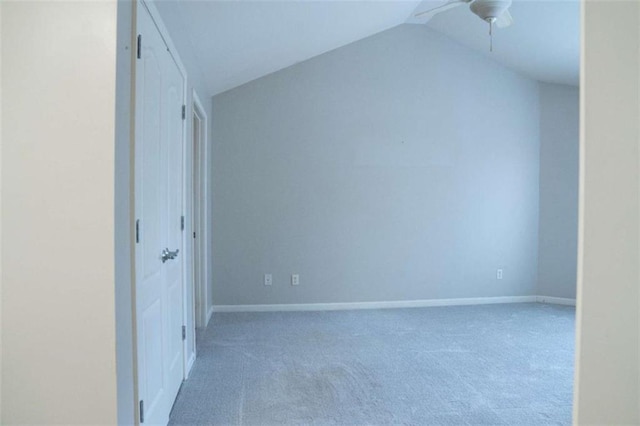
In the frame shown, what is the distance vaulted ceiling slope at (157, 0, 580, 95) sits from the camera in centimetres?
282

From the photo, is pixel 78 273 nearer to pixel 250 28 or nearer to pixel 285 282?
pixel 250 28

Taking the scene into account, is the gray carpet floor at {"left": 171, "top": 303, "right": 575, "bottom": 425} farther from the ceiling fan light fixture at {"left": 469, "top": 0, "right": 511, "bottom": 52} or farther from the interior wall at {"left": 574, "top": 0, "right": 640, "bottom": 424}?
the ceiling fan light fixture at {"left": 469, "top": 0, "right": 511, "bottom": 52}

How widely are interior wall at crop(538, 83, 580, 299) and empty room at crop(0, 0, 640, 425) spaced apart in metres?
0.02

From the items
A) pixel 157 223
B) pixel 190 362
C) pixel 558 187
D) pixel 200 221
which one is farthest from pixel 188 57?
pixel 558 187

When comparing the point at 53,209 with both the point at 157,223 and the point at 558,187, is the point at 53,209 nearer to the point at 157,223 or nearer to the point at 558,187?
the point at 157,223

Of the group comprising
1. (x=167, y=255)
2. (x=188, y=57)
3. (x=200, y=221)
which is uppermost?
(x=188, y=57)

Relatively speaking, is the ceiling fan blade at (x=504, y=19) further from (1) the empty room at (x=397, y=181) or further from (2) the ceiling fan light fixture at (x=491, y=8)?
(1) the empty room at (x=397, y=181)

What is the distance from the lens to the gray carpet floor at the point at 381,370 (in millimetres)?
2330

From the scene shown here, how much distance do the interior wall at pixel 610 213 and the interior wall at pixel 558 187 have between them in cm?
416

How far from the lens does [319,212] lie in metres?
4.57

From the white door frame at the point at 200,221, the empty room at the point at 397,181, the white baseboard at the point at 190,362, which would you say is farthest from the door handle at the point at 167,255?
the white door frame at the point at 200,221

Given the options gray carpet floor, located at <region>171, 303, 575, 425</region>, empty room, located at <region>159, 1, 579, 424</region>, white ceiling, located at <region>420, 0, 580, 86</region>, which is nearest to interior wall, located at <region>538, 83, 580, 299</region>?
empty room, located at <region>159, 1, 579, 424</region>

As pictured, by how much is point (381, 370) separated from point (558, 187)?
3369 millimetres

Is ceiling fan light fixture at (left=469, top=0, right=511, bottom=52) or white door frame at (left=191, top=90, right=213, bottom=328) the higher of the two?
ceiling fan light fixture at (left=469, top=0, right=511, bottom=52)
